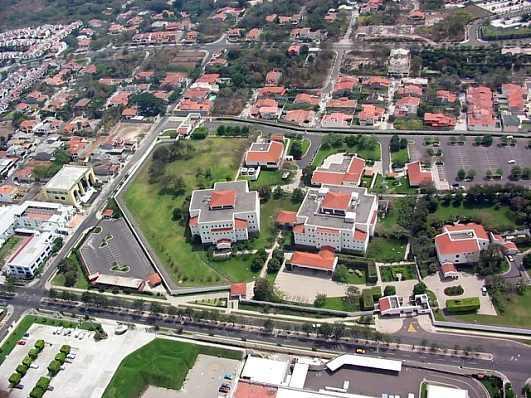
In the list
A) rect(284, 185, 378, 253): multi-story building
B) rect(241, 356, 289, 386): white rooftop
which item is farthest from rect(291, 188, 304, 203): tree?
rect(241, 356, 289, 386): white rooftop

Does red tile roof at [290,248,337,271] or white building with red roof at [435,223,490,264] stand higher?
white building with red roof at [435,223,490,264]

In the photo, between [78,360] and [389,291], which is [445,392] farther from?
[78,360]

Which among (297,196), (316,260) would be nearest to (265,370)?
(316,260)

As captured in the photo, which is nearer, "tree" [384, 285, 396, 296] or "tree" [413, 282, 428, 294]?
"tree" [413, 282, 428, 294]

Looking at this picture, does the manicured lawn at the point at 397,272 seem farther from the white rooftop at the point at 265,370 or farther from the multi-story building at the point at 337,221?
the white rooftop at the point at 265,370

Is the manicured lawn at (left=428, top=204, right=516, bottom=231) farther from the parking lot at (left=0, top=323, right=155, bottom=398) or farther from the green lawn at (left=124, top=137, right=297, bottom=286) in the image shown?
the parking lot at (left=0, top=323, right=155, bottom=398)

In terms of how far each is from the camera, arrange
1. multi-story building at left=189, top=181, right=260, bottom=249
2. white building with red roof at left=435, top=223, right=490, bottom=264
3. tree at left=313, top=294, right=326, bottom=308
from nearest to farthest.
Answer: tree at left=313, top=294, right=326, bottom=308 < white building with red roof at left=435, top=223, right=490, bottom=264 < multi-story building at left=189, top=181, right=260, bottom=249

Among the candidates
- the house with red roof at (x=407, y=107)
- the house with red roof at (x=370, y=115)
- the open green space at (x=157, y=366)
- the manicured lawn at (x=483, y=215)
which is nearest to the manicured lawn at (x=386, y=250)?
the manicured lawn at (x=483, y=215)
